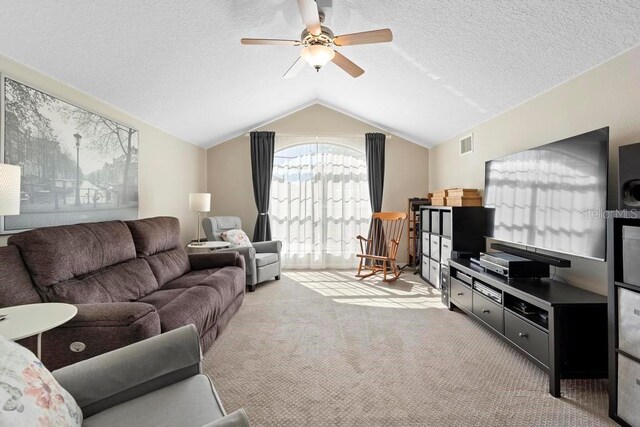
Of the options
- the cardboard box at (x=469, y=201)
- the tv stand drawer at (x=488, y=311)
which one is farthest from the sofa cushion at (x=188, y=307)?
the cardboard box at (x=469, y=201)

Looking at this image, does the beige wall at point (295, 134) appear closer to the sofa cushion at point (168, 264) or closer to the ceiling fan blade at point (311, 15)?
the sofa cushion at point (168, 264)

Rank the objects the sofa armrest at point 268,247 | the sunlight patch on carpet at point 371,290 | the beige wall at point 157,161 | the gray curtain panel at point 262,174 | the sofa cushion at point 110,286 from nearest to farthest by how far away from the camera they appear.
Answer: the sofa cushion at point 110,286, the beige wall at point 157,161, the sunlight patch on carpet at point 371,290, the sofa armrest at point 268,247, the gray curtain panel at point 262,174

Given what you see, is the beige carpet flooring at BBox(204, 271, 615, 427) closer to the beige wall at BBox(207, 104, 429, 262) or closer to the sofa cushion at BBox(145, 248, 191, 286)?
the sofa cushion at BBox(145, 248, 191, 286)

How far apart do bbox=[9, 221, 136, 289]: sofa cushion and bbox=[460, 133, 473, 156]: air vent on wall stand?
410 centimetres

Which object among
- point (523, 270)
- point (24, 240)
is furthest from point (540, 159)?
point (24, 240)

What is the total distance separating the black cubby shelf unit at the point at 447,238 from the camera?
12.0ft

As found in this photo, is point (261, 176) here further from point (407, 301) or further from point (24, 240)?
point (24, 240)

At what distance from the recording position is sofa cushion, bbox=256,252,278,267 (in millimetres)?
4242

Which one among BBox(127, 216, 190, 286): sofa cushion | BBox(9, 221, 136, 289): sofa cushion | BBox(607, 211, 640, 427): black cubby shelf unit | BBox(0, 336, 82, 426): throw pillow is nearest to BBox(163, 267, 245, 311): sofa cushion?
BBox(127, 216, 190, 286): sofa cushion

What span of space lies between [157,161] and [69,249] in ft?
7.47

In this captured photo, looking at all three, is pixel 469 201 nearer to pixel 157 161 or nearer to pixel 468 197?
pixel 468 197

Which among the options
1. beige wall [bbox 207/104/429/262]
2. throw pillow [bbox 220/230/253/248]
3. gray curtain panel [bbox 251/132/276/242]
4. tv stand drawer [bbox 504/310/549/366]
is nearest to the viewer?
tv stand drawer [bbox 504/310/549/366]

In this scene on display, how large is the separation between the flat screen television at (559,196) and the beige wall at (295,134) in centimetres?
250

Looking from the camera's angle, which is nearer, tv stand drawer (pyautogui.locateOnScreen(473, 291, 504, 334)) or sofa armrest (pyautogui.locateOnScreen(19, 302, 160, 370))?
sofa armrest (pyautogui.locateOnScreen(19, 302, 160, 370))
